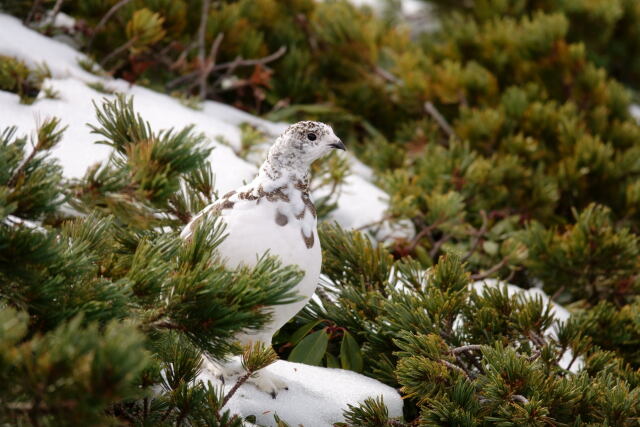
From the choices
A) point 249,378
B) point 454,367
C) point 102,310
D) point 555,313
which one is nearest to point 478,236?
point 555,313

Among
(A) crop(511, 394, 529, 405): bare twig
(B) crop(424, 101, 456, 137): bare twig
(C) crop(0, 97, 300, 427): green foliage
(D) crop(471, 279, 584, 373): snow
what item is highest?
(C) crop(0, 97, 300, 427): green foliage

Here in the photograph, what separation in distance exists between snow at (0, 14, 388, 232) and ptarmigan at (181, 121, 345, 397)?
1.79ft

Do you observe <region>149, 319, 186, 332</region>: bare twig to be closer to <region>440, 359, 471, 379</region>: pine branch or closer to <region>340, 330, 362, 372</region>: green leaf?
<region>440, 359, 471, 379</region>: pine branch

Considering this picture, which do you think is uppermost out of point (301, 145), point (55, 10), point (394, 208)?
point (301, 145)

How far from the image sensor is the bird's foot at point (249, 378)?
1530mm

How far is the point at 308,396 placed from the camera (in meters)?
1.56

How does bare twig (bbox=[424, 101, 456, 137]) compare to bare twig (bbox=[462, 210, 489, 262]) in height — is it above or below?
above

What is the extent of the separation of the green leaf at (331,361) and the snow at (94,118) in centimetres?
57

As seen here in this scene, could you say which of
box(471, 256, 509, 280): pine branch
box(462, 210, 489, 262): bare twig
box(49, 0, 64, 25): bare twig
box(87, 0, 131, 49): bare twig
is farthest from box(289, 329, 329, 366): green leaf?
box(49, 0, 64, 25): bare twig

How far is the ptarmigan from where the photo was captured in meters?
1.44

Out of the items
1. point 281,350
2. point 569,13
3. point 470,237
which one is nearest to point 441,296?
point 281,350

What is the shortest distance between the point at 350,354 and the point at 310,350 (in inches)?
3.5

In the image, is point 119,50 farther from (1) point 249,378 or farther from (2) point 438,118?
(1) point 249,378

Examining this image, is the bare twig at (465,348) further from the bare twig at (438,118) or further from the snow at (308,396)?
the bare twig at (438,118)
